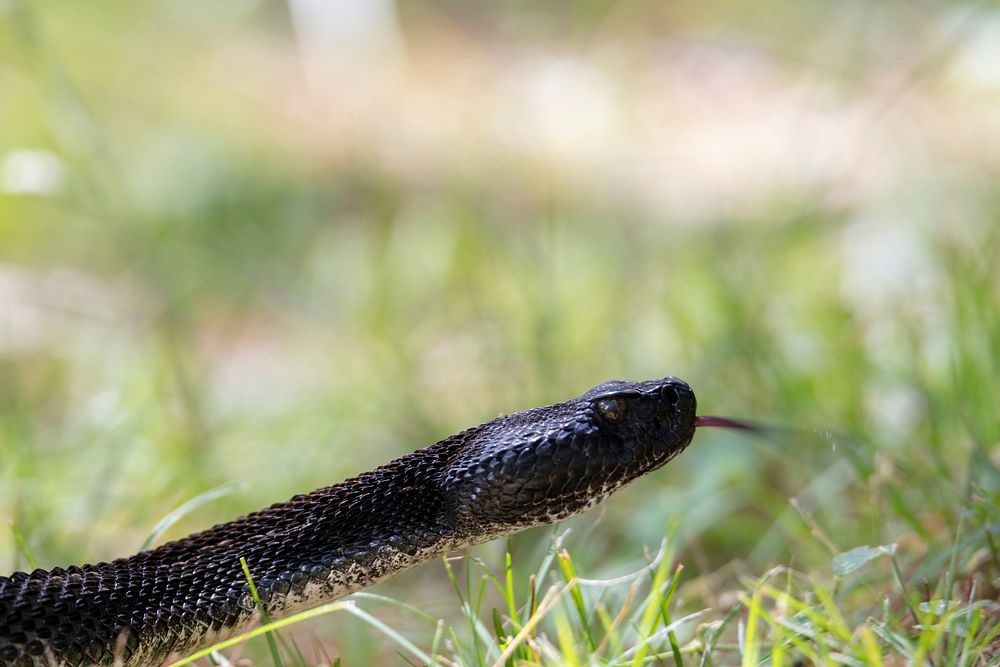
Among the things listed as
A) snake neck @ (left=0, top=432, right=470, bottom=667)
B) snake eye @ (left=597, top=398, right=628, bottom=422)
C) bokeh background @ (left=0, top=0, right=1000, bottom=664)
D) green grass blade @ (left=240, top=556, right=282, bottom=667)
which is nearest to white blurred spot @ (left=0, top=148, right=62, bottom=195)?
bokeh background @ (left=0, top=0, right=1000, bottom=664)

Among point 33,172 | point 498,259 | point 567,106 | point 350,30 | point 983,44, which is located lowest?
point 498,259

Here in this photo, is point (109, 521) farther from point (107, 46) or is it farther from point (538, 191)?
point (107, 46)

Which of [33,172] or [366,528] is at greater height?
[33,172]

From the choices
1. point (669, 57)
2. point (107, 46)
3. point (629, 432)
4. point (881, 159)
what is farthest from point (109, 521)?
point (669, 57)

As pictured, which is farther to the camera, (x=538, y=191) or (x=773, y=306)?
(x=538, y=191)

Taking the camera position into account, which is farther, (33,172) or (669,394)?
(33,172)

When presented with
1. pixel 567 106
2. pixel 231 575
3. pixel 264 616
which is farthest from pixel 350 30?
pixel 264 616

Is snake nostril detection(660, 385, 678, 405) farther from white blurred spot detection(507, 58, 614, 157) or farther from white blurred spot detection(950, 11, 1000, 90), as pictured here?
white blurred spot detection(507, 58, 614, 157)

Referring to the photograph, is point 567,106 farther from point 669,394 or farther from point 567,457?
point 567,457
